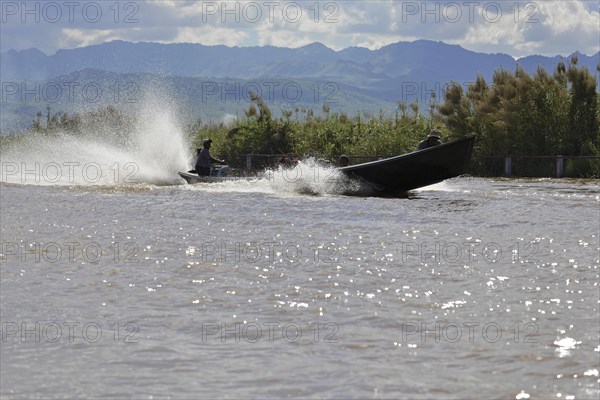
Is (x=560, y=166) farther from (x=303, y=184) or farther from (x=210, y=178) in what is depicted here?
(x=210, y=178)

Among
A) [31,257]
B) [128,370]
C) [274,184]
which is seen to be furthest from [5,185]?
[128,370]

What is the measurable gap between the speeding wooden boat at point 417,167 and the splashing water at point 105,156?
916 cm

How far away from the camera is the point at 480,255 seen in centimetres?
1248

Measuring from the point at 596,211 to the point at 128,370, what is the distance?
45.2ft

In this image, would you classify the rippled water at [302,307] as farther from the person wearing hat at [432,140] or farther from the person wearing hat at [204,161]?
the person wearing hat at [204,161]

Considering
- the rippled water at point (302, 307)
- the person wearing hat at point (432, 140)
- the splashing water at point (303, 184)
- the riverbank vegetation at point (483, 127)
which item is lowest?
the rippled water at point (302, 307)

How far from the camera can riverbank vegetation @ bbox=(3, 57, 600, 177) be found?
3278 centimetres

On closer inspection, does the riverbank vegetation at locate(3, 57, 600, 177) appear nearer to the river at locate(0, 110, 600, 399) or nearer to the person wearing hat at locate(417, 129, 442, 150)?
the person wearing hat at locate(417, 129, 442, 150)

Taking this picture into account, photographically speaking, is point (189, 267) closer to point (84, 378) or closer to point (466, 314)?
point (466, 314)

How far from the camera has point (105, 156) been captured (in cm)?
3775

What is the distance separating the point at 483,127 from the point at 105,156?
553 inches

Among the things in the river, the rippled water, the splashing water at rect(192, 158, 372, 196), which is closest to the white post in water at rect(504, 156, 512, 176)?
the splashing water at rect(192, 158, 372, 196)

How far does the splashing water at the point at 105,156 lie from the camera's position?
3225 centimetres

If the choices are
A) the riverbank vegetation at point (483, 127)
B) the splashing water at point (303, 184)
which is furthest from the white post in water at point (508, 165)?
the splashing water at point (303, 184)
